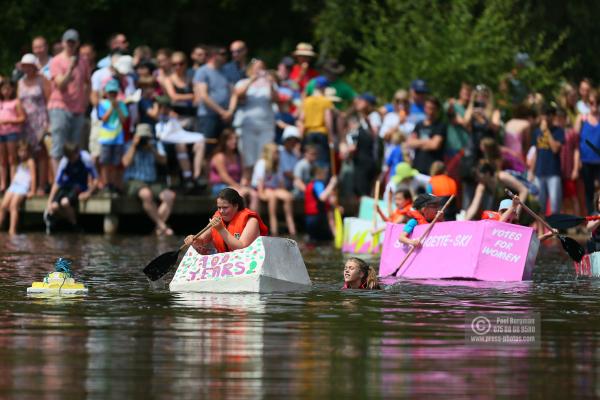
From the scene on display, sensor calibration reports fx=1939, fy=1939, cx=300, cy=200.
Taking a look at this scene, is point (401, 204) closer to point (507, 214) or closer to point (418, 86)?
point (507, 214)

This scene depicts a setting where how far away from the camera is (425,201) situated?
872 inches

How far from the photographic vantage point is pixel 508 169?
29.5m

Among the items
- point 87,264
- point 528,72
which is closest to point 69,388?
point 87,264

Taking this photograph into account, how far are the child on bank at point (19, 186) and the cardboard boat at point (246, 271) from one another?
1131 cm

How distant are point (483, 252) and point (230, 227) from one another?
132 inches

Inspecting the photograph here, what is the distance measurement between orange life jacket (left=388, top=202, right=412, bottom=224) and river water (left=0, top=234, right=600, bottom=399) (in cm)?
371

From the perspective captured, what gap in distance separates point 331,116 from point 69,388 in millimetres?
19905

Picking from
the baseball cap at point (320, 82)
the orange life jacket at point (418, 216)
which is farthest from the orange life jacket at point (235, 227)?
the baseball cap at point (320, 82)

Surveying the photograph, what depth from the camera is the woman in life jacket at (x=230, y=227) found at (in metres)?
19.0

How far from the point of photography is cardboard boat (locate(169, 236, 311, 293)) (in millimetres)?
18719

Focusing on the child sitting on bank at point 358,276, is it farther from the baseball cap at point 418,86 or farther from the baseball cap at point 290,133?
the baseball cap at point 290,133

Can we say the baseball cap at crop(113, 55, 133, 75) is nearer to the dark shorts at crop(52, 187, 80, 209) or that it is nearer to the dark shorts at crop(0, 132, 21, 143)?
the dark shorts at crop(0, 132, 21, 143)

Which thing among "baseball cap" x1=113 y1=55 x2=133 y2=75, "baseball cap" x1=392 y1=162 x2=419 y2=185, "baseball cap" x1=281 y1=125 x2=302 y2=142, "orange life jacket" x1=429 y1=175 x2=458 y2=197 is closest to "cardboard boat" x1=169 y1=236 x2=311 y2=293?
"orange life jacket" x1=429 y1=175 x2=458 y2=197

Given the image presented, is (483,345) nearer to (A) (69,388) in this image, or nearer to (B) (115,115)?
Answer: (A) (69,388)
